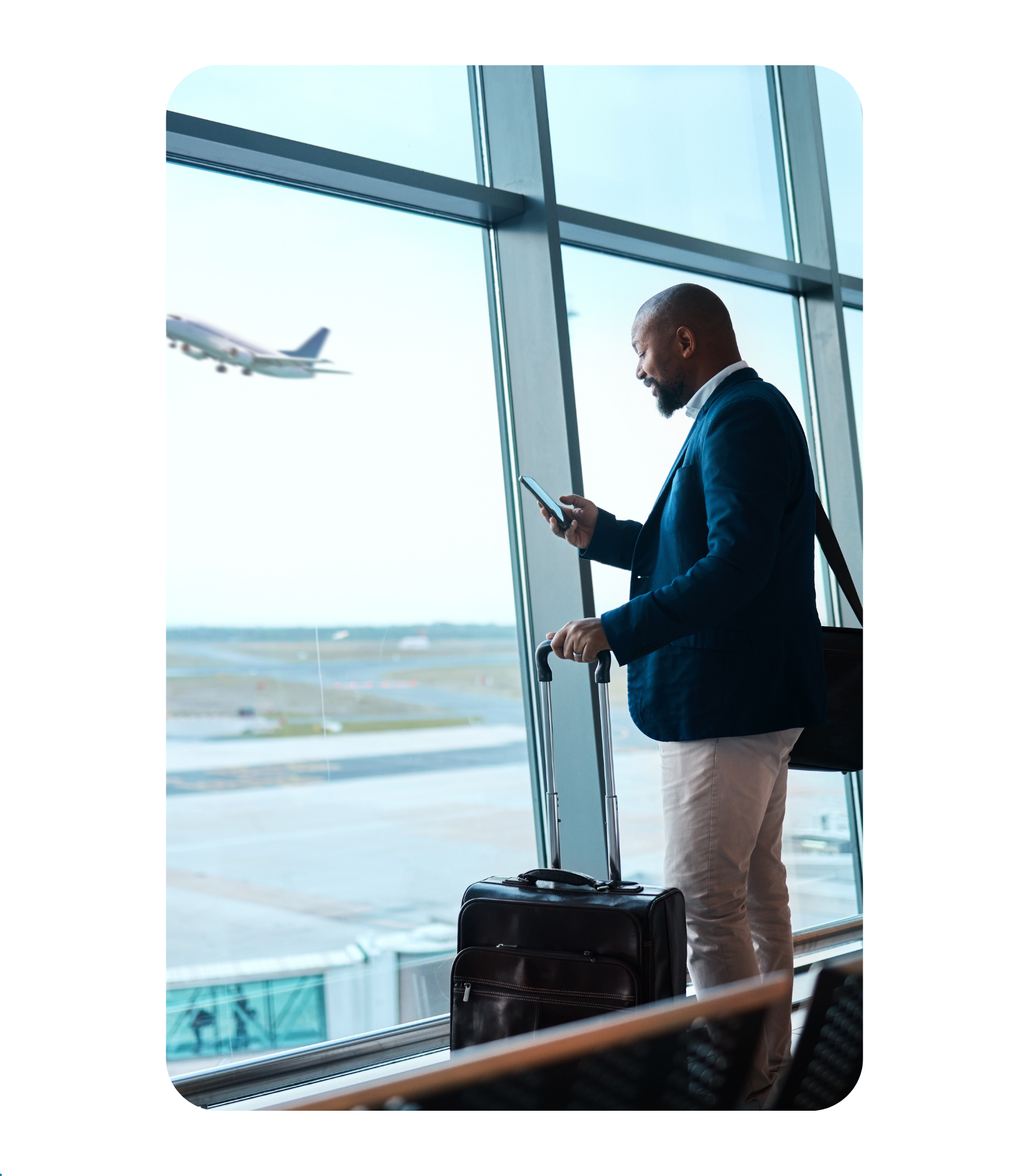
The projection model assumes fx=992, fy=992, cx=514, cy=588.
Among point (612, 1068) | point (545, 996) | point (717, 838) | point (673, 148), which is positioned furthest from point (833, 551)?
point (673, 148)

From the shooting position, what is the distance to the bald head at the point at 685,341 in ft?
5.89

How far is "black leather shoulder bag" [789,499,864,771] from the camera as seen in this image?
184 cm

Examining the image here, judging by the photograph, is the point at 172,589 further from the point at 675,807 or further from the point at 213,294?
the point at 675,807

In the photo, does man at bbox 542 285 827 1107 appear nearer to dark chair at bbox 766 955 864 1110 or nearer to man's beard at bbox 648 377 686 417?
man's beard at bbox 648 377 686 417

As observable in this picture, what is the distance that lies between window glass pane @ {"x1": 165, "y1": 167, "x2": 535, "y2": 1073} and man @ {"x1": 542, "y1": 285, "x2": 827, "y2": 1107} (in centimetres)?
94

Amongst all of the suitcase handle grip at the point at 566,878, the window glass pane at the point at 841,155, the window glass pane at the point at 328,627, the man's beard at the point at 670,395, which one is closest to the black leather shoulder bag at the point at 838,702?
the man's beard at the point at 670,395

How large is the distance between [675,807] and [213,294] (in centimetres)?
160

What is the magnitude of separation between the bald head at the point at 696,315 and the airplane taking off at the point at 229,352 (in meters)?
0.96

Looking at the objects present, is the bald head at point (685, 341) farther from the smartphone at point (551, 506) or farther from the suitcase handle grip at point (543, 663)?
the suitcase handle grip at point (543, 663)

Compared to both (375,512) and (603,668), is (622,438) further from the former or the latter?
(603,668)

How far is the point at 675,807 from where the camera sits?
1659mm

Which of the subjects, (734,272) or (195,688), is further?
(734,272)
